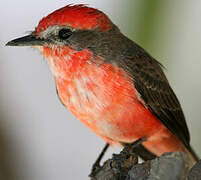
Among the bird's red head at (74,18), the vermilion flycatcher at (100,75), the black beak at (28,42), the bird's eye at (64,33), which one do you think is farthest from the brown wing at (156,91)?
the black beak at (28,42)

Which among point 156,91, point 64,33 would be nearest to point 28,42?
point 64,33

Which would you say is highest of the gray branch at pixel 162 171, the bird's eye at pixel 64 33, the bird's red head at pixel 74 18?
the bird's red head at pixel 74 18

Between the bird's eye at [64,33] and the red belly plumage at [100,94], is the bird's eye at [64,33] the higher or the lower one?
the higher one

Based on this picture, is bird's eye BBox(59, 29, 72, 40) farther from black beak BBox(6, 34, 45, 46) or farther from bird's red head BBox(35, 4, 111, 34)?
black beak BBox(6, 34, 45, 46)

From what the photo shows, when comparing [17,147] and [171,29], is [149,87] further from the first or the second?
[17,147]

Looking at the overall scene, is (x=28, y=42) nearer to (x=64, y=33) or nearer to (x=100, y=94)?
(x=64, y=33)

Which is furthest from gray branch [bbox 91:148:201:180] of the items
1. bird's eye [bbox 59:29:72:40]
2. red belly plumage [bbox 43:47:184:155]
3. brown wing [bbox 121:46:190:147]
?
bird's eye [bbox 59:29:72:40]

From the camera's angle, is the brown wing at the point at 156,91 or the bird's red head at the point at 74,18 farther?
the brown wing at the point at 156,91

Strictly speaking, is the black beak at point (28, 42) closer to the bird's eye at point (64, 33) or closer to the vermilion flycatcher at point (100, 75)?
the vermilion flycatcher at point (100, 75)
